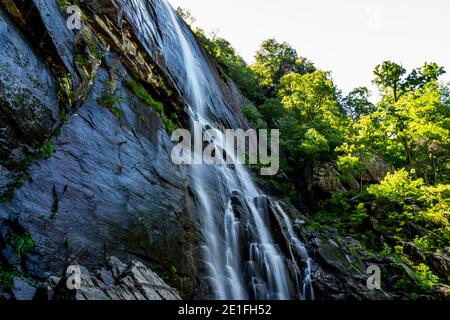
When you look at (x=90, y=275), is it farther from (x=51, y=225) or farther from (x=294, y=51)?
(x=294, y=51)

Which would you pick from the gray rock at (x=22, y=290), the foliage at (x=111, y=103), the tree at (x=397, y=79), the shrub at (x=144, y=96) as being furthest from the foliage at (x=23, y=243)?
the tree at (x=397, y=79)

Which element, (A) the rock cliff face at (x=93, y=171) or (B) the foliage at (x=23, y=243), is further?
(A) the rock cliff face at (x=93, y=171)

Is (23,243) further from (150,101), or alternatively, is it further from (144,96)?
(150,101)

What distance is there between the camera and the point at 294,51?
151 ft

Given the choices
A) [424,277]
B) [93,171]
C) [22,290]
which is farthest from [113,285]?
[424,277]

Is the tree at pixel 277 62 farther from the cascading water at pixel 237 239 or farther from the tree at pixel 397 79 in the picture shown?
the cascading water at pixel 237 239

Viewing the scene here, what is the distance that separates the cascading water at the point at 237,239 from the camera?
10320 mm

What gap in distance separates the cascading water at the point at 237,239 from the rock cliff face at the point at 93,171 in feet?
0.96

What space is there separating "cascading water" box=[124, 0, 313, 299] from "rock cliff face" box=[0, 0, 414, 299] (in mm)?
293

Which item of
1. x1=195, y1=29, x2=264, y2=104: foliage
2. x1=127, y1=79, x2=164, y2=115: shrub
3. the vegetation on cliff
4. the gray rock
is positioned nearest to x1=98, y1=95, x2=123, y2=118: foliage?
x1=127, y1=79, x2=164, y2=115: shrub

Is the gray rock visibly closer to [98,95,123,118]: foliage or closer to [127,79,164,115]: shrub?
[98,95,123,118]: foliage

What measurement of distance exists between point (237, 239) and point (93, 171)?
541cm

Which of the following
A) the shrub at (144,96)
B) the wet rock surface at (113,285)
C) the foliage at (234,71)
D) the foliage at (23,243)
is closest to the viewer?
the wet rock surface at (113,285)
